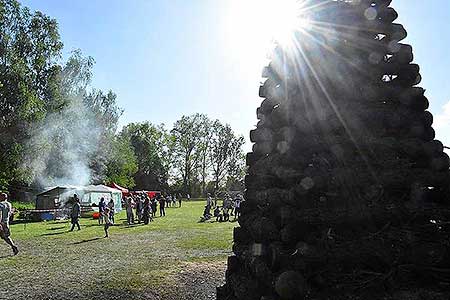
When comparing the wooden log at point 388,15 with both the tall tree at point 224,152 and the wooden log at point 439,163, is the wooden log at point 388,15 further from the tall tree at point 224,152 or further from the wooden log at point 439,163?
the tall tree at point 224,152

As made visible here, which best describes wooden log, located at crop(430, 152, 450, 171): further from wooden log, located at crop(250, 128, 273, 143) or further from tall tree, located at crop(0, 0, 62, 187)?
tall tree, located at crop(0, 0, 62, 187)

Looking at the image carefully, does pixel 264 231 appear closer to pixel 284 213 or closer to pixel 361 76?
pixel 284 213

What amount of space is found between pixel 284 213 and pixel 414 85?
2.15 meters

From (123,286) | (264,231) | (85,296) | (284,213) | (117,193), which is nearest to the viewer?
(284,213)

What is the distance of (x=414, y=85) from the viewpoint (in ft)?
15.5

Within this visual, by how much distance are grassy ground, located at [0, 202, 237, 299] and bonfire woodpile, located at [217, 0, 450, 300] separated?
16.2ft

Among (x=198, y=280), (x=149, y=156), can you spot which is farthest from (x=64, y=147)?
(x=149, y=156)

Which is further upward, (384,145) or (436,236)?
(384,145)

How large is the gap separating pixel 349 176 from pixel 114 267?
9.66 meters

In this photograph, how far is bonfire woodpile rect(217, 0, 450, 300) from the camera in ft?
12.6

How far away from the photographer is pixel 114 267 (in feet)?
39.7

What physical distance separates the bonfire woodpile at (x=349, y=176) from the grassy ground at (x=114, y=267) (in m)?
4.94

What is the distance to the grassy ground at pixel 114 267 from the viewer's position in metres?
9.23

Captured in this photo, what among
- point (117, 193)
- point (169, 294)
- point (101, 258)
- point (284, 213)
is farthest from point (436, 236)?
point (117, 193)
